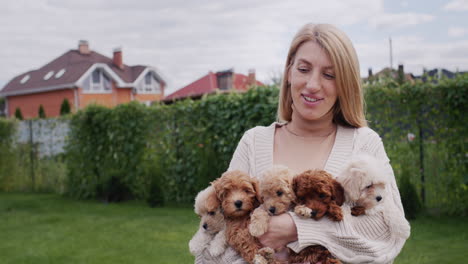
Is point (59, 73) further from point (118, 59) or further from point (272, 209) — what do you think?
point (272, 209)

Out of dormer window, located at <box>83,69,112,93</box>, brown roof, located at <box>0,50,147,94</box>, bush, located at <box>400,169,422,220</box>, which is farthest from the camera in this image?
brown roof, located at <box>0,50,147,94</box>

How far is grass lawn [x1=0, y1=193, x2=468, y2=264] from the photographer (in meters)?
6.17

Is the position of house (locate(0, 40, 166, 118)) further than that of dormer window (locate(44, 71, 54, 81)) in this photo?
No

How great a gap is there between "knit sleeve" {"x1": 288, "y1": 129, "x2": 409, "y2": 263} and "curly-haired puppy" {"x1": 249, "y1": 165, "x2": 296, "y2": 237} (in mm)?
79

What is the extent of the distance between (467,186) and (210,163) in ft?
14.6

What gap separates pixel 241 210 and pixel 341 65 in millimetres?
→ 828

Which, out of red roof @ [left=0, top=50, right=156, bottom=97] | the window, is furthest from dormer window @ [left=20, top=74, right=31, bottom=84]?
the window

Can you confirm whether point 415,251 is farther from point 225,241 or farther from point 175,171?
point 175,171

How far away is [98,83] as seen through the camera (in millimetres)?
38719

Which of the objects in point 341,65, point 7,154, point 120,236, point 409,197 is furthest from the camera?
point 7,154

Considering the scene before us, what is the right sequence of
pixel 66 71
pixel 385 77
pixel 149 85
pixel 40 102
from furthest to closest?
pixel 149 85
pixel 40 102
pixel 66 71
pixel 385 77

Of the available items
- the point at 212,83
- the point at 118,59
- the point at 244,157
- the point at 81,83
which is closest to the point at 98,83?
the point at 81,83

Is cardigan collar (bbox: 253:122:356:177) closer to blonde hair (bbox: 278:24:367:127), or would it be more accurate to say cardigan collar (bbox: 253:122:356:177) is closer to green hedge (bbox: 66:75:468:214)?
blonde hair (bbox: 278:24:367:127)

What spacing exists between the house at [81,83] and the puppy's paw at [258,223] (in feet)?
118
